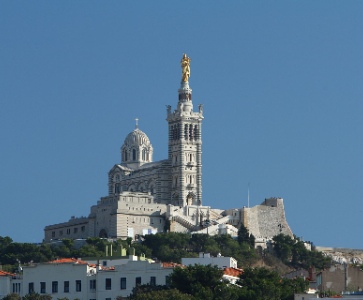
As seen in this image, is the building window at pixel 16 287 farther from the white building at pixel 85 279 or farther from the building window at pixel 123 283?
the building window at pixel 123 283

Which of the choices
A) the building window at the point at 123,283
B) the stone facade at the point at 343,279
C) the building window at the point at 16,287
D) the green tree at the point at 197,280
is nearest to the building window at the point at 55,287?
the building window at the point at 16,287

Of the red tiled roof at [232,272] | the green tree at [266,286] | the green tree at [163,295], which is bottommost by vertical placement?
the green tree at [163,295]

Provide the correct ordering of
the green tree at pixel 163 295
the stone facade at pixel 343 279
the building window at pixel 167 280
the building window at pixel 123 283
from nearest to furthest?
the green tree at pixel 163 295, the stone facade at pixel 343 279, the building window at pixel 167 280, the building window at pixel 123 283

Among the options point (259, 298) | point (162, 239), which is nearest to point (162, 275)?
point (259, 298)

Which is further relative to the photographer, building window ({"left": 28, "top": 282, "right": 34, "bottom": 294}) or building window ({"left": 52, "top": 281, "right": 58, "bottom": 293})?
building window ({"left": 28, "top": 282, "right": 34, "bottom": 294})

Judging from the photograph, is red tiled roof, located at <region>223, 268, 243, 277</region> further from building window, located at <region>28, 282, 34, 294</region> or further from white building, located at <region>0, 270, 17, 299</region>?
white building, located at <region>0, 270, 17, 299</region>

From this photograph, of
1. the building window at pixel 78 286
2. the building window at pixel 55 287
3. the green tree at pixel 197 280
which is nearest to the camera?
the green tree at pixel 197 280

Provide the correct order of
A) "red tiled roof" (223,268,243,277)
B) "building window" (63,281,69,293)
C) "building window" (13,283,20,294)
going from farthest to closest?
1. "red tiled roof" (223,268,243,277)
2. "building window" (13,283,20,294)
3. "building window" (63,281,69,293)

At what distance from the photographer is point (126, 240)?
197 meters

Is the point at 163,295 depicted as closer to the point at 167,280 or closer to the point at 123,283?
the point at 167,280

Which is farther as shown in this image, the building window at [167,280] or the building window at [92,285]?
the building window at [92,285]

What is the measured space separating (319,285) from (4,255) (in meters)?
75.9

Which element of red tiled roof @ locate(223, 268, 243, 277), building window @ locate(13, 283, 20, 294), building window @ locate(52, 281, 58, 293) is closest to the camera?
building window @ locate(52, 281, 58, 293)

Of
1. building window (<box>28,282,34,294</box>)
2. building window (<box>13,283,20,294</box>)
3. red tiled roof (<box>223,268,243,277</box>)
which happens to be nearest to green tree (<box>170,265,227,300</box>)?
red tiled roof (<box>223,268,243,277</box>)
